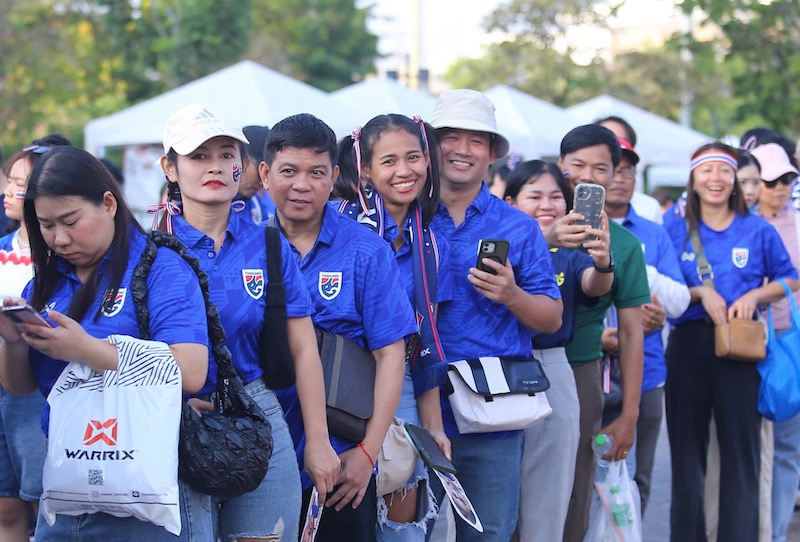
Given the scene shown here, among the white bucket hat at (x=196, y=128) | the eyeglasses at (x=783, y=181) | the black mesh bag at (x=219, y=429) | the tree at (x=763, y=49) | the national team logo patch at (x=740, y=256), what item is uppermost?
the tree at (x=763, y=49)

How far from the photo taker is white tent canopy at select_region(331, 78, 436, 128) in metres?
12.4

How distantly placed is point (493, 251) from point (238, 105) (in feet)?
24.3

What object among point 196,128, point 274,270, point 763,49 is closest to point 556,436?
point 274,270

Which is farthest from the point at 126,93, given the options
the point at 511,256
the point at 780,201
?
the point at 511,256

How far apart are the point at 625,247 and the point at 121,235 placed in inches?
98.9

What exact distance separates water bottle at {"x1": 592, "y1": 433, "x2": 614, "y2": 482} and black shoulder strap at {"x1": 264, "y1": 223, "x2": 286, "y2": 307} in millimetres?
2022

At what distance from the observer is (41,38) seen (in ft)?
74.0

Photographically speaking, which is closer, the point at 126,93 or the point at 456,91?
the point at 456,91

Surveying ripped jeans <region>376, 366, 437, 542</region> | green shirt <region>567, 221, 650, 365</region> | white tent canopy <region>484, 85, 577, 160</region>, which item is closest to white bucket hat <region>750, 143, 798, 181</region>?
green shirt <region>567, 221, 650, 365</region>

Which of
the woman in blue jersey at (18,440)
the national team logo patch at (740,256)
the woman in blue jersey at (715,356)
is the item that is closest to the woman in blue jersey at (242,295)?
the woman in blue jersey at (18,440)

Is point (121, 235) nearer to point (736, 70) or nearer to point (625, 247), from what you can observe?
point (625, 247)

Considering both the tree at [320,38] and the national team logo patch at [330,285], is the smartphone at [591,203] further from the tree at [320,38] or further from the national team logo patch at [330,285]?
the tree at [320,38]

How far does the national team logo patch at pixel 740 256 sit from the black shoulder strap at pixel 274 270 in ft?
10.2

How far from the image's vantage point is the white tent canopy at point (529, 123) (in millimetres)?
13641
